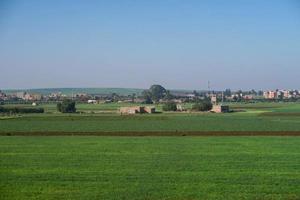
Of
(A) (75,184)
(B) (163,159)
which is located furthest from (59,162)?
(A) (75,184)

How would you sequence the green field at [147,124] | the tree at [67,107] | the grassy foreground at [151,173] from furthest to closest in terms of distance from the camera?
the tree at [67,107]
the green field at [147,124]
the grassy foreground at [151,173]

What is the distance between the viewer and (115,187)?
704 inches

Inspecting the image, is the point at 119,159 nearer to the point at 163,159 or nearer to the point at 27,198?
the point at 163,159

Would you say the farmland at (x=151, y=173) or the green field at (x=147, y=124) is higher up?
the farmland at (x=151, y=173)

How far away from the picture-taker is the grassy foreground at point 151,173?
17.0m

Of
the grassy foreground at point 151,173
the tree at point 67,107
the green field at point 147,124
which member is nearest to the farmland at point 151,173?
the grassy foreground at point 151,173

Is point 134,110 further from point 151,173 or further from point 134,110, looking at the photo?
point 151,173

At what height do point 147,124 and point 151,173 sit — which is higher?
point 151,173

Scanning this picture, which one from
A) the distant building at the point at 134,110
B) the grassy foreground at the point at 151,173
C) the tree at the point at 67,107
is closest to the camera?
the grassy foreground at the point at 151,173

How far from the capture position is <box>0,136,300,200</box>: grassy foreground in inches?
667

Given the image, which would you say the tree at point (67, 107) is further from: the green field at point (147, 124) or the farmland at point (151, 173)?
the farmland at point (151, 173)

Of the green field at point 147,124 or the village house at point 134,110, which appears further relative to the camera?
the village house at point 134,110

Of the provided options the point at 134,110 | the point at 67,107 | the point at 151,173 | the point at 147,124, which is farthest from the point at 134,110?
the point at 151,173

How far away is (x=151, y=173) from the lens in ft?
68.5
